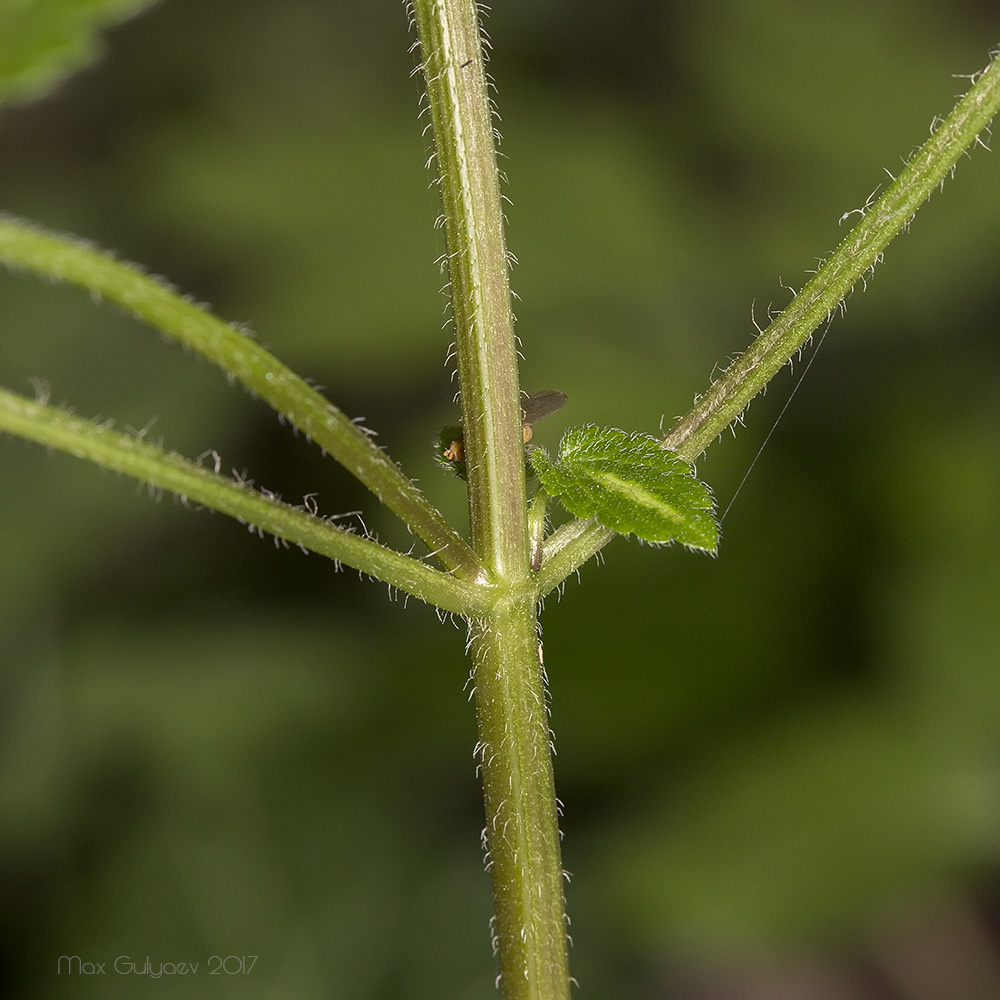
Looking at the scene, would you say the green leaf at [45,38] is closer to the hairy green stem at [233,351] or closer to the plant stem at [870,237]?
the hairy green stem at [233,351]

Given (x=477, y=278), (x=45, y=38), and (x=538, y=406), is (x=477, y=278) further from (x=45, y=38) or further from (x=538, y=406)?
(x=45, y=38)

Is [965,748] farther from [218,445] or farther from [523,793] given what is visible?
[218,445]

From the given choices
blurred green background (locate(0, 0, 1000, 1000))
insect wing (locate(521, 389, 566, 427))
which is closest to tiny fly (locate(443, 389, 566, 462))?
insect wing (locate(521, 389, 566, 427))

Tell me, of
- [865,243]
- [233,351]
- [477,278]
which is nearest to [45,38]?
[233,351]

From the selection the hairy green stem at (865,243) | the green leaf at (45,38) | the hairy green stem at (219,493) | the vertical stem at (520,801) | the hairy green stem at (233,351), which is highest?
the green leaf at (45,38)

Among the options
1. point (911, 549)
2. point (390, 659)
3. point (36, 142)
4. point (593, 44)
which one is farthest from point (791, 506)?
point (36, 142)

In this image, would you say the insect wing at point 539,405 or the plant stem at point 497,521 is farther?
the insect wing at point 539,405

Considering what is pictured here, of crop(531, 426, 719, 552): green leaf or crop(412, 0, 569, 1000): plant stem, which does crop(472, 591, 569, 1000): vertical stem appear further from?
crop(531, 426, 719, 552): green leaf

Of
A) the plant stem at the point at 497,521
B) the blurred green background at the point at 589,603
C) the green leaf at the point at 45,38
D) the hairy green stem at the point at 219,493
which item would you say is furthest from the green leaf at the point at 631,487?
the blurred green background at the point at 589,603
